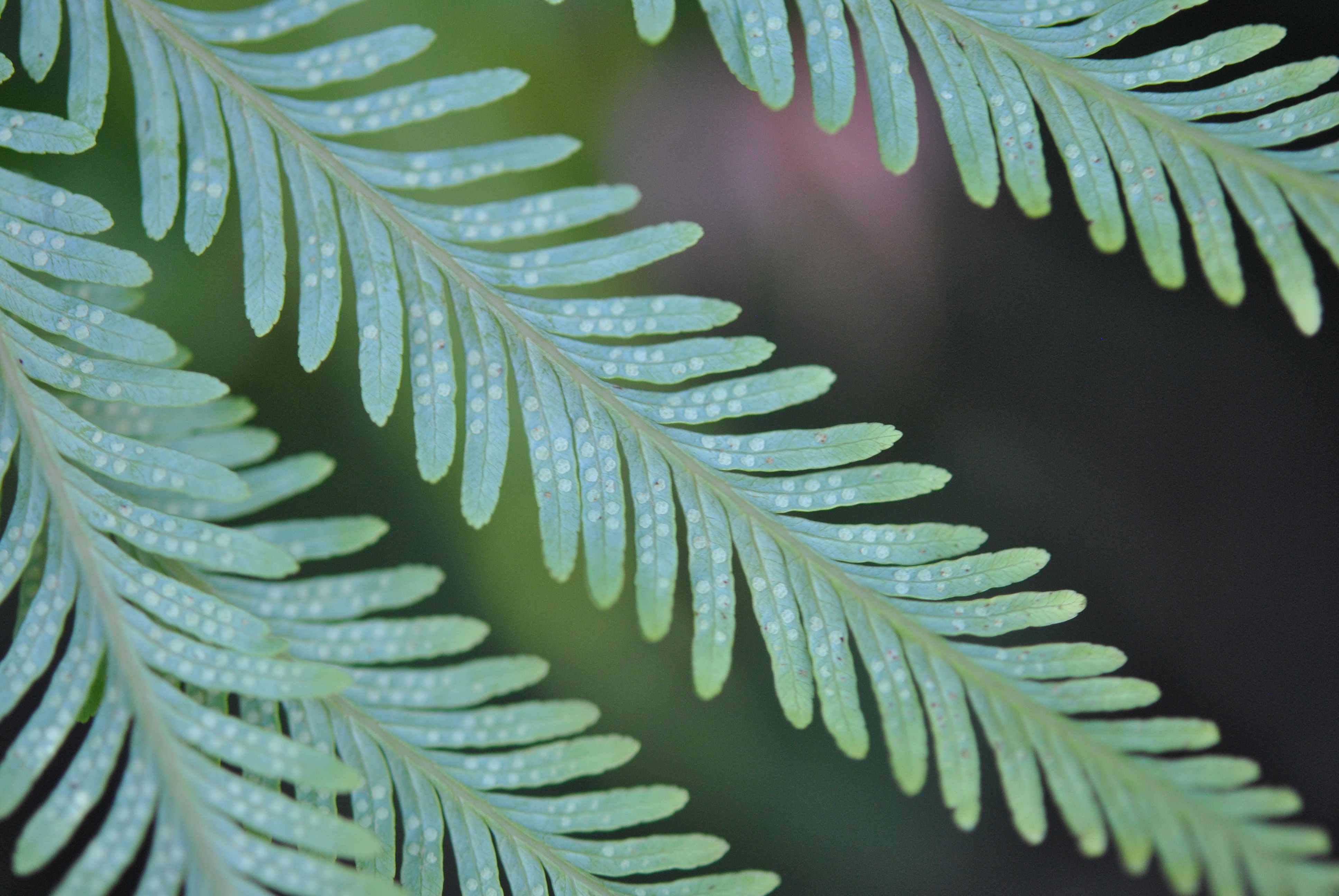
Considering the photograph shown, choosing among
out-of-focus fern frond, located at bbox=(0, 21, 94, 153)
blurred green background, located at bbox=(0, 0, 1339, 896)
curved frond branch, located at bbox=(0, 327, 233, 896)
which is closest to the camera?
curved frond branch, located at bbox=(0, 327, 233, 896)

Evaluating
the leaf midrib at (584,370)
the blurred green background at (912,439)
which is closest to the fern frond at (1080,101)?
the leaf midrib at (584,370)

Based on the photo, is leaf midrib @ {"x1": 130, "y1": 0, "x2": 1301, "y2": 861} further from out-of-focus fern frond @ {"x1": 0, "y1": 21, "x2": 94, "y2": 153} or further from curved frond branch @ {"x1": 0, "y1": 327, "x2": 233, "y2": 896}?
curved frond branch @ {"x1": 0, "y1": 327, "x2": 233, "y2": 896}

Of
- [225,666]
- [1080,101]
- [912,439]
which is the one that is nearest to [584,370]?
[225,666]

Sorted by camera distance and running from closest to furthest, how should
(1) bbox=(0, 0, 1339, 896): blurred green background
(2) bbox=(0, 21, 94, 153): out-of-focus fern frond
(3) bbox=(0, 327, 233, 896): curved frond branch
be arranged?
1. (3) bbox=(0, 327, 233, 896): curved frond branch
2. (2) bbox=(0, 21, 94, 153): out-of-focus fern frond
3. (1) bbox=(0, 0, 1339, 896): blurred green background

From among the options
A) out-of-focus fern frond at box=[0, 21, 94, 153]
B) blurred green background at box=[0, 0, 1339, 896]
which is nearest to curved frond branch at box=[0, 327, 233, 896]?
out-of-focus fern frond at box=[0, 21, 94, 153]

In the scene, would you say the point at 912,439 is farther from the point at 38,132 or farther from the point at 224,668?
the point at 38,132

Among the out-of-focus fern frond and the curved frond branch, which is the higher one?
the out-of-focus fern frond
